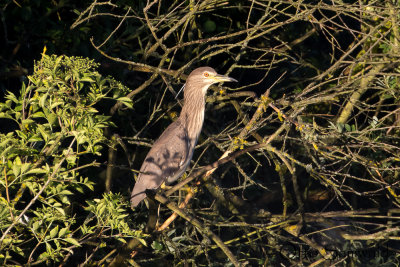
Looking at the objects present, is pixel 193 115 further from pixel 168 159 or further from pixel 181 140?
pixel 168 159

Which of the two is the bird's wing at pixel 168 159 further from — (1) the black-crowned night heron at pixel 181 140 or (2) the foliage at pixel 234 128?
(2) the foliage at pixel 234 128

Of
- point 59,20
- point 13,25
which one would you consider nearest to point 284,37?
point 59,20

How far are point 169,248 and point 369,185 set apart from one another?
227 centimetres

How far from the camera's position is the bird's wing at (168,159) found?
4086 mm

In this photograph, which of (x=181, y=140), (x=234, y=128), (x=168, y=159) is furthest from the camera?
(x=181, y=140)

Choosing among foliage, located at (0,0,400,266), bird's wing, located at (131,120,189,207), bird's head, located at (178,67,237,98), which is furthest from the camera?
bird's head, located at (178,67,237,98)

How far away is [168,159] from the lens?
13.1 ft

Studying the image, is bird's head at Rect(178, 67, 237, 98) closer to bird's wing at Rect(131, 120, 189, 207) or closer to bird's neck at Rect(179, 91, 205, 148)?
bird's neck at Rect(179, 91, 205, 148)

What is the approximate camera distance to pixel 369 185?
4.99 meters

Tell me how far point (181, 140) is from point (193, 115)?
0.89 ft

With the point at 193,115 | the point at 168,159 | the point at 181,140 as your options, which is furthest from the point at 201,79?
the point at 168,159

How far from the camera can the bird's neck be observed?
14.0ft

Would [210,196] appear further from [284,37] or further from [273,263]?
[284,37]

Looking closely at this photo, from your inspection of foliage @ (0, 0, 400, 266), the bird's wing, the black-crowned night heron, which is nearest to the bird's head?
the black-crowned night heron
